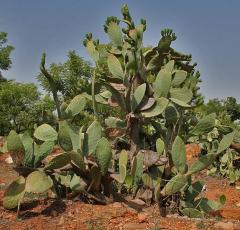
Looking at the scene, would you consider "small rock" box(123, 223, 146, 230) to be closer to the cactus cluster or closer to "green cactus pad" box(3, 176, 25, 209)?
the cactus cluster

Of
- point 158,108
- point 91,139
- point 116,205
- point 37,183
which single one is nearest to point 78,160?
point 91,139

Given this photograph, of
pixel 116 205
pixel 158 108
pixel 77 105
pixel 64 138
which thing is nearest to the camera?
pixel 64 138

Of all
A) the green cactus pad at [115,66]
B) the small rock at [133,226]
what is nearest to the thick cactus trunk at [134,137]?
the green cactus pad at [115,66]

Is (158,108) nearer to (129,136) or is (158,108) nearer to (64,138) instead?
(129,136)

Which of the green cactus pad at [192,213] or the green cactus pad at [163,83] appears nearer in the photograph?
the green cactus pad at [192,213]

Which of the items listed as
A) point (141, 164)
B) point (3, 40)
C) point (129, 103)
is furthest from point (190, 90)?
point (3, 40)

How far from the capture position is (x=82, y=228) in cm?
476

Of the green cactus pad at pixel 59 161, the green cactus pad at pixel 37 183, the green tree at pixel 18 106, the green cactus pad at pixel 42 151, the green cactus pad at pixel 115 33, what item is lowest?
the green cactus pad at pixel 37 183

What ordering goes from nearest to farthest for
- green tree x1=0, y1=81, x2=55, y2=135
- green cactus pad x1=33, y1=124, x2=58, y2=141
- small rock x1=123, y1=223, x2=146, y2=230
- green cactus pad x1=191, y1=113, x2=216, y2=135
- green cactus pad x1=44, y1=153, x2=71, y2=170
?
small rock x1=123, y1=223, x2=146, y2=230
green cactus pad x1=44, y1=153, x2=71, y2=170
green cactus pad x1=33, y1=124, x2=58, y2=141
green cactus pad x1=191, y1=113, x2=216, y2=135
green tree x1=0, y1=81, x2=55, y2=135

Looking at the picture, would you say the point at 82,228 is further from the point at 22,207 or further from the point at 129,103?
the point at 129,103

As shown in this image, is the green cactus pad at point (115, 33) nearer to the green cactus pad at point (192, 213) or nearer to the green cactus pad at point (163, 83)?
the green cactus pad at point (163, 83)

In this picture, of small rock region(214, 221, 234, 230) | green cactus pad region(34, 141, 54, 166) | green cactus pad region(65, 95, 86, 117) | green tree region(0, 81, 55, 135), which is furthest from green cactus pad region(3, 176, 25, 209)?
green tree region(0, 81, 55, 135)

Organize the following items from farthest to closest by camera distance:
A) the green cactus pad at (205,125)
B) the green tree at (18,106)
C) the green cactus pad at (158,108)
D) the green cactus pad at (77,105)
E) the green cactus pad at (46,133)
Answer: the green tree at (18,106) → the green cactus pad at (205,125) → the green cactus pad at (77,105) → the green cactus pad at (158,108) → the green cactus pad at (46,133)

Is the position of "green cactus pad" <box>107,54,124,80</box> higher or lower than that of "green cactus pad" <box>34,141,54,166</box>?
higher
